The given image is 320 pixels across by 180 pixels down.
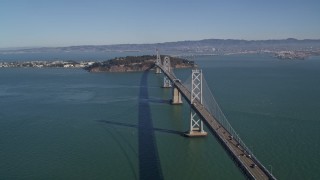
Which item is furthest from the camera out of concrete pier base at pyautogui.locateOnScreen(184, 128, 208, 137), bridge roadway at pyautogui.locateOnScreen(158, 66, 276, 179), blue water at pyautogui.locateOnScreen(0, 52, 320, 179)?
concrete pier base at pyautogui.locateOnScreen(184, 128, 208, 137)

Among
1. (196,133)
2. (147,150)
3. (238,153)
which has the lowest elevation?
(147,150)

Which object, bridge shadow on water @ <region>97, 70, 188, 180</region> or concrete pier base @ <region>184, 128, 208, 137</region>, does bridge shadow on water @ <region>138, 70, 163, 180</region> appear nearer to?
bridge shadow on water @ <region>97, 70, 188, 180</region>

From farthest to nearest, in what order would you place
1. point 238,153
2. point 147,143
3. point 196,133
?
point 196,133
point 147,143
point 238,153

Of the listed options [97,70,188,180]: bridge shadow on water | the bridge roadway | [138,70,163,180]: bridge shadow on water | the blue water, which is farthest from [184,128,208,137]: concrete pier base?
the bridge roadway

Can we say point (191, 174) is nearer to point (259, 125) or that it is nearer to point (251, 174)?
point (251, 174)

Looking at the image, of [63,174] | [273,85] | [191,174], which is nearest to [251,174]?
[191,174]

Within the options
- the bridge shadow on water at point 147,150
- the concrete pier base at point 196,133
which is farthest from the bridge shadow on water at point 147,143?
the concrete pier base at point 196,133

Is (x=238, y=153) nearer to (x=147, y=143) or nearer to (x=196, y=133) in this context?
(x=147, y=143)

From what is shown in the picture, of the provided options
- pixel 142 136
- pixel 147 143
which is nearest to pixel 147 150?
pixel 147 143
